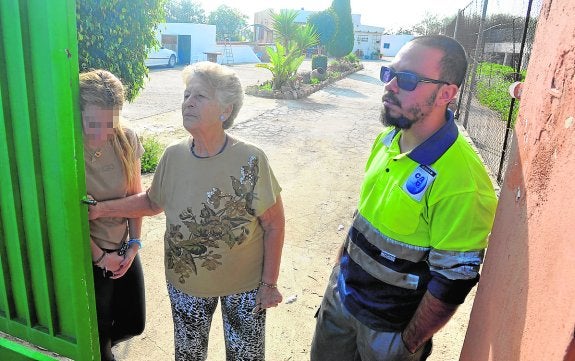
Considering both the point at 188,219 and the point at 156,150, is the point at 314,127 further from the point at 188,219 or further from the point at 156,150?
the point at 188,219

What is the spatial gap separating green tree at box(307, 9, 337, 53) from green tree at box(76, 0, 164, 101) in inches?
831

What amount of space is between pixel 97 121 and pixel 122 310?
38.1 inches

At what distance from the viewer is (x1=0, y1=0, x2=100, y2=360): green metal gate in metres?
1.19

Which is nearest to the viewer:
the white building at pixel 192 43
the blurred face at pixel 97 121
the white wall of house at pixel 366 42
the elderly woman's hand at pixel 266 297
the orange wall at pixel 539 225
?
the orange wall at pixel 539 225

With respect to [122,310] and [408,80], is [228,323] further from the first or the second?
[408,80]

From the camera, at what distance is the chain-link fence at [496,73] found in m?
4.72

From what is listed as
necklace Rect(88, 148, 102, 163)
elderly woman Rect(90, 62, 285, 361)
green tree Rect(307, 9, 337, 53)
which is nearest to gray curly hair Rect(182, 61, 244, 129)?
elderly woman Rect(90, 62, 285, 361)

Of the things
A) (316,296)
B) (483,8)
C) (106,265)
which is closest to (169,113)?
(483,8)

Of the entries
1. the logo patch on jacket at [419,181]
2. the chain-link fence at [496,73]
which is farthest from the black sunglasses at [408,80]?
the chain-link fence at [496,73]

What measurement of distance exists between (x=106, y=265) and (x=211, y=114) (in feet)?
2.68

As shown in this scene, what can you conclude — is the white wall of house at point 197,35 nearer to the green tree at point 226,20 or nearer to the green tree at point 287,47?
the green tree at point 287,47

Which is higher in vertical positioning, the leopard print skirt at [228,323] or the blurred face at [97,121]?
the blurred face at [97,121]

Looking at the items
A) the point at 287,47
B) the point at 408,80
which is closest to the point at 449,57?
the point at 408,80

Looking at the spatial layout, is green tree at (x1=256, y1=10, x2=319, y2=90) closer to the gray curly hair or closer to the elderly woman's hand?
the gray curly hair
